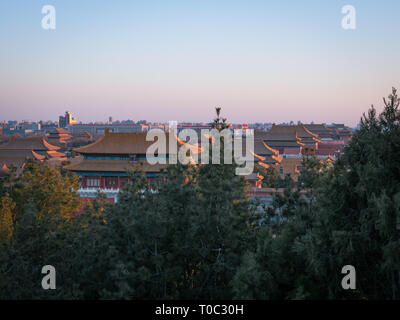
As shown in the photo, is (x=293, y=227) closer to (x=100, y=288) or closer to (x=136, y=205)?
(x=136, y=205)

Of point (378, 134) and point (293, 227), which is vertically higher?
point (378, 134)

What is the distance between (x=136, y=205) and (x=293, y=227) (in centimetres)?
376

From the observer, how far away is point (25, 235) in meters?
11.1

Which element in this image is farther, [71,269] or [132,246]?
[71,269]

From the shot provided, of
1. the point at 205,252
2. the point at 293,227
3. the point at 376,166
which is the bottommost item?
the point at 205,252

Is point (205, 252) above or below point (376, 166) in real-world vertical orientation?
below

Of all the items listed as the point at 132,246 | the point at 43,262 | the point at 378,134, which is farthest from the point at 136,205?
the point at 378,134
